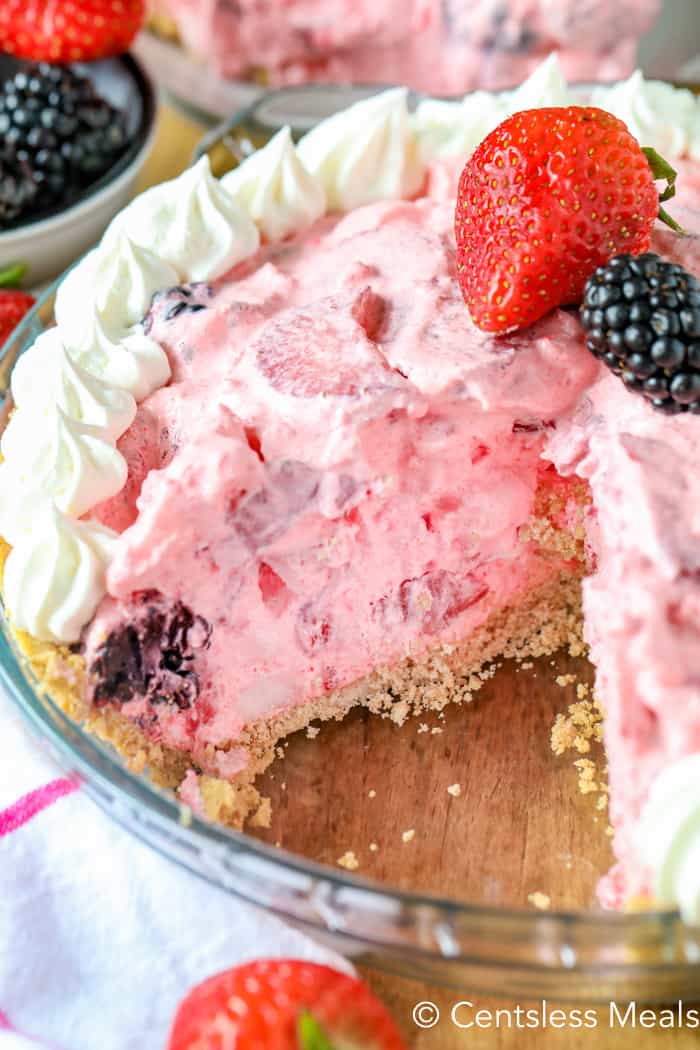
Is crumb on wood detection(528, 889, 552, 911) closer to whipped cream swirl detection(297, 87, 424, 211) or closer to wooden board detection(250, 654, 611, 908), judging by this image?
wooden board detection(250, 654, 611, 908)

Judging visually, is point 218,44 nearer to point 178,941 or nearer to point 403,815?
point 403,815

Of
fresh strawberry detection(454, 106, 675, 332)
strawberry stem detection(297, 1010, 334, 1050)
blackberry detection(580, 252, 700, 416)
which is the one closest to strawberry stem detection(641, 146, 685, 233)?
fresh strawberry detection(454, 106, 675, 332)

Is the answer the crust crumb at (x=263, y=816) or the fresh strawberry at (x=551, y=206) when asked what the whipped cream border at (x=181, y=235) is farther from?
the fresh strawberry at (x=551, y=206)

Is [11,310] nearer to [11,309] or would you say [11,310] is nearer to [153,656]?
[11,309]

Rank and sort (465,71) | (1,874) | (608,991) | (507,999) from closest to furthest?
(608,991) < (507,999) < (1,874) < (465,71)

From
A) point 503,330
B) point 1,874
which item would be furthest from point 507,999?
point 503,330

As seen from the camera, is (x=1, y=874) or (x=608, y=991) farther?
(x=1, y=874)
